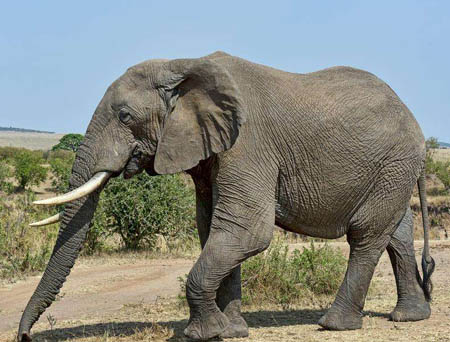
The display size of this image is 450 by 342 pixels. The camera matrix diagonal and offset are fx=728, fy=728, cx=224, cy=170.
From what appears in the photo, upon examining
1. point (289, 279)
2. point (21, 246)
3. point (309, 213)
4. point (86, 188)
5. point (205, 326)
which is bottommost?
point (21, 246)

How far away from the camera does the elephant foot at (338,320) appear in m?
6.96

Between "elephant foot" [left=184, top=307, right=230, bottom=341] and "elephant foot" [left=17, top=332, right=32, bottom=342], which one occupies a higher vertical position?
"elephant foot" [left=184, top=307, right=230, bottom=341]

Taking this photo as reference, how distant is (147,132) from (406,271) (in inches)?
131

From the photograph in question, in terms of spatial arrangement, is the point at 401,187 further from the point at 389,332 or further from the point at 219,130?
the point at 219,130

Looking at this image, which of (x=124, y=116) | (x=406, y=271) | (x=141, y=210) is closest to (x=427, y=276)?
(x=406, y=271)

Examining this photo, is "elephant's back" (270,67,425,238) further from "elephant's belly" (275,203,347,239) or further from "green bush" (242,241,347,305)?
"green bush" (242,241,347,305)

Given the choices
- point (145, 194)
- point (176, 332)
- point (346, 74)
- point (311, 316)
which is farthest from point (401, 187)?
point (145, 194)

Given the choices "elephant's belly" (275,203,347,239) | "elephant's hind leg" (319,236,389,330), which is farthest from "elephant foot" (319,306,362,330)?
"elephant's belly" (275,203,347,239)

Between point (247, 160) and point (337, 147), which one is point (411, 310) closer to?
point (337, 147)

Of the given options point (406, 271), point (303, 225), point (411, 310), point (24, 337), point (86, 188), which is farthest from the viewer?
point (406, 271)

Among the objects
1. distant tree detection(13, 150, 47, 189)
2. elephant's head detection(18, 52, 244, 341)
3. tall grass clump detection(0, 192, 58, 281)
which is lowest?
distant tree detection(13, 150, 47, 189)

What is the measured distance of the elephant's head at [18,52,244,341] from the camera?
244 inches

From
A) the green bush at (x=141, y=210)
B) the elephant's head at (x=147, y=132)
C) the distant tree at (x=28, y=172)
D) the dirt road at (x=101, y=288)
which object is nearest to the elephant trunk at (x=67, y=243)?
the elephant's head at (x=147, y=132)

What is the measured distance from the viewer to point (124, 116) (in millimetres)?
6281
